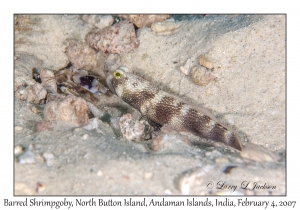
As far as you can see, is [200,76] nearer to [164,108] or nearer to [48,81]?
[164,108]

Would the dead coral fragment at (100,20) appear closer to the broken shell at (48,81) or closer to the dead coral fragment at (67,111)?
the broken shell at (48,81)

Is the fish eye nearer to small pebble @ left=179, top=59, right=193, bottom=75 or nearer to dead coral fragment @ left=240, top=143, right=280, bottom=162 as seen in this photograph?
small pebble @ left=179, top=59, right=193, bottom=75

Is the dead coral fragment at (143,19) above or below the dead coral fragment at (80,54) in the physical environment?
above

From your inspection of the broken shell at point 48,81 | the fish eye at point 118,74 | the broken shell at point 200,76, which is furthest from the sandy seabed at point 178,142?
the fish eye at point 118,74

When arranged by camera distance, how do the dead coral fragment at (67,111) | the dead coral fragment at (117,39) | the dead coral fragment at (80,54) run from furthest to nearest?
1. the dead coral fragment at (80,54)
2. the dead coral fragment at (117,39)
3. the dead coral fragment at (67,111)

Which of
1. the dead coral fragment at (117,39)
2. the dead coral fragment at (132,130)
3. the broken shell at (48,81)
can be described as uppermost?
the dead coral fragment at (117,39)

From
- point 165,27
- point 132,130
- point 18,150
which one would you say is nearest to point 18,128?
point 18,150
